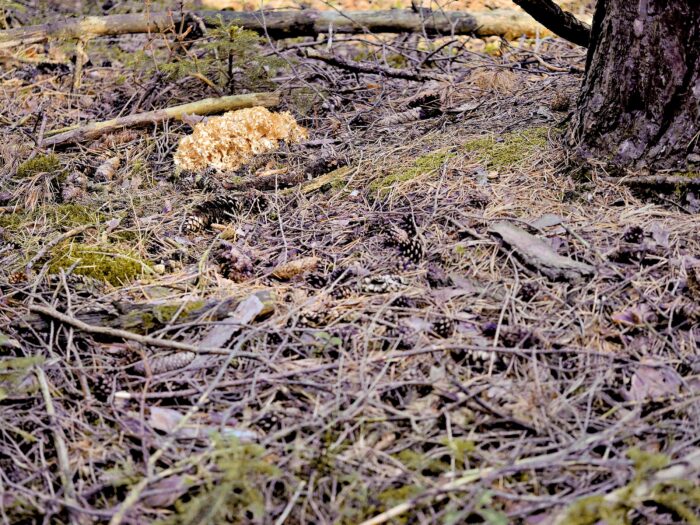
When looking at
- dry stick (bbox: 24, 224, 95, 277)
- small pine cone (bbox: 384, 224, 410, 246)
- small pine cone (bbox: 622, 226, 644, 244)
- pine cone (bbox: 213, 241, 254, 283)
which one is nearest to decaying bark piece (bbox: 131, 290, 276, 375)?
pine cone (bbox: 213, 241, 254, 283)

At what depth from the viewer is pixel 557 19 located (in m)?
3.46

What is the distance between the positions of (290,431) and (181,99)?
345cm

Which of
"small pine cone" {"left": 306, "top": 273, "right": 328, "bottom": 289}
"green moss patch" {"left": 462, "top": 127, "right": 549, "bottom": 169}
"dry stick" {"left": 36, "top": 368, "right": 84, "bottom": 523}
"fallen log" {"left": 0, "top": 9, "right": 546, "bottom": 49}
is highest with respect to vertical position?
"fallen log" {"left": 0, "top": 9, "right": 546, "bottom": 49}

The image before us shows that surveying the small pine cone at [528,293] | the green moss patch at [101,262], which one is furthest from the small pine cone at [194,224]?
the small pine cone at [528,293]

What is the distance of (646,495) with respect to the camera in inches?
65.1

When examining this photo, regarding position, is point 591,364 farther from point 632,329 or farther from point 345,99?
point 345,99

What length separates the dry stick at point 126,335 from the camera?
2.22 meters

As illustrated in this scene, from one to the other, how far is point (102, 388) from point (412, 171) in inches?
76.4

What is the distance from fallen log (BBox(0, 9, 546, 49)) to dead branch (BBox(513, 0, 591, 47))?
2.23 metres

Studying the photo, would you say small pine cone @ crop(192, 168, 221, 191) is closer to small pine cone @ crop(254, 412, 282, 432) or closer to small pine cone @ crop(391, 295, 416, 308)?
small pine cone @ crop(391, 295, 416, 308)

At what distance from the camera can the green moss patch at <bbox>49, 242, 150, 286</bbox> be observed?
2755 millimetres

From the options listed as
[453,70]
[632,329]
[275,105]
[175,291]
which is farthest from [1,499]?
[453,70]

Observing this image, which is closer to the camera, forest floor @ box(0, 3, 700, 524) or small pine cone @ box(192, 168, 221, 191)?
forest floor @ box(0, 3, 700, 524)

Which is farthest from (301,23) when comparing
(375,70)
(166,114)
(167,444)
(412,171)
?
(167,444)
